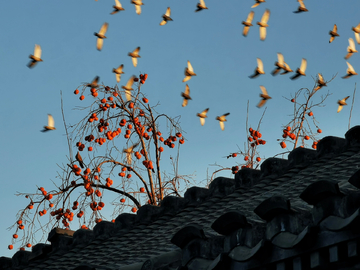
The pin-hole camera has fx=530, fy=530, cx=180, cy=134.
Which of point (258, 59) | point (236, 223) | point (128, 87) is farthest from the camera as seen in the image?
point (128, 87)

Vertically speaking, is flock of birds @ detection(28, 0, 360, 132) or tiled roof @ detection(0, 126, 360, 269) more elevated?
flock of birds @ detection(28, 0, 360, 132)

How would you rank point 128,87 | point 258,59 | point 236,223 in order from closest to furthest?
point 236,223
point 258,59
point 128,87

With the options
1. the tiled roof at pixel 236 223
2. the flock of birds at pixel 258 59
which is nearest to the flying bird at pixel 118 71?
the flock of birds at pixel 258 59

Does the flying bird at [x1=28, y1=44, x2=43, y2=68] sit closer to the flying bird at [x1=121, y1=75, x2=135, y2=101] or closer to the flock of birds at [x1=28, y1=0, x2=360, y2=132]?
the flock of birds at [x1=28, y1=0, x2=360, y2=132]

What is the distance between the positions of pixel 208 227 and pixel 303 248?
2088mm

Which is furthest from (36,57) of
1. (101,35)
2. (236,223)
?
(236,223)

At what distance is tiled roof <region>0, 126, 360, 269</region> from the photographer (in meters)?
4.03

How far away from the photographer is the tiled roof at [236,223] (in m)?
4.03

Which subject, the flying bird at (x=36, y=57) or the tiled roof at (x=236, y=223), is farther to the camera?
the flying bird at (x=36, y=57)

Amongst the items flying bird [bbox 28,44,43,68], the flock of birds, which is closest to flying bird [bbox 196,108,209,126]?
the flock of birds

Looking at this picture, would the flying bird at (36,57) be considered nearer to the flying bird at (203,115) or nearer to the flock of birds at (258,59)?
the flock of birds at (258,59)

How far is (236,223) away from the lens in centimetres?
446

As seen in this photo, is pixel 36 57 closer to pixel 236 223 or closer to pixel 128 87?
pixel 128 87

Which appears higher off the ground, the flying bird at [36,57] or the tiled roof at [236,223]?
the flying bird at [36,57]
